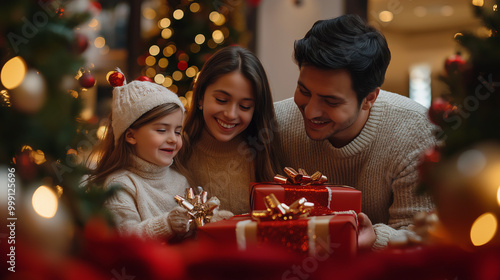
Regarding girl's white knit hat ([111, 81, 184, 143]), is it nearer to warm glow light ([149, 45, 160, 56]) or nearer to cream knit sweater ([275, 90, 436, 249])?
cream knit sweater ([275, 90, 436, 249])

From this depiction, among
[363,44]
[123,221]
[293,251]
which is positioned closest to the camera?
[293,251]

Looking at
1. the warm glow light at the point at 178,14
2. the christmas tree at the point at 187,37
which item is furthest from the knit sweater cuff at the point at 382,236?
the warm glow light at the point at 178,14

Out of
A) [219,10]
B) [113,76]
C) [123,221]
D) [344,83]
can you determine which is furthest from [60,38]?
[219,10]

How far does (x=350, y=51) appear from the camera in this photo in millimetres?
1375

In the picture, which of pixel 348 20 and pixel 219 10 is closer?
pixel 348 20

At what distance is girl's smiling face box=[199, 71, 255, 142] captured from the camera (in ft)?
4.95

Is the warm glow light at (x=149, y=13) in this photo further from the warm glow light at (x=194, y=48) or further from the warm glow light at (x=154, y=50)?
the warm glow light at (x=194, y=48)

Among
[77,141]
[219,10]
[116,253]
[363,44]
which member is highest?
[219,10]

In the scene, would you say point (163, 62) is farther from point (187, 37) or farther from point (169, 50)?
point (187, 37)

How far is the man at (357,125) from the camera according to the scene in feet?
4.53

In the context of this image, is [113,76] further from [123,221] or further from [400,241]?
[400,241]

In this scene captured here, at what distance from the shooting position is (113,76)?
159cm

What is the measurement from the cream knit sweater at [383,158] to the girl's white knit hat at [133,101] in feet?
1.59

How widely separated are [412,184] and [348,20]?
0.54 m
